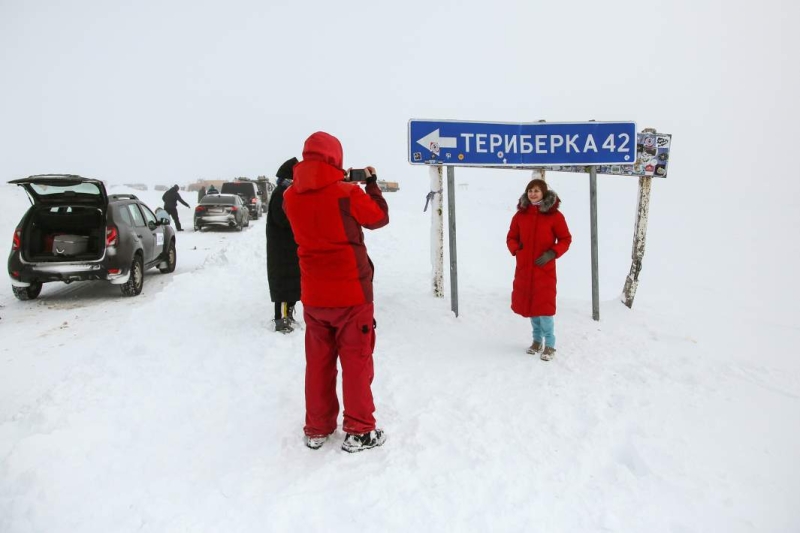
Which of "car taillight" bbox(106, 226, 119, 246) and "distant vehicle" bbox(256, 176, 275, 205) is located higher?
"distant vehicle" bbox(256, 176, 275, 205)

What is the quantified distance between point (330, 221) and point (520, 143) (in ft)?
12.3

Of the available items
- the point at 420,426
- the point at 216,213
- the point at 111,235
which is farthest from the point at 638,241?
the point at 216,213

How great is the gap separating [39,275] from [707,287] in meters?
12.1

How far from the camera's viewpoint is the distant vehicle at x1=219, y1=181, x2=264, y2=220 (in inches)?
921

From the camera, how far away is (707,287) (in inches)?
381

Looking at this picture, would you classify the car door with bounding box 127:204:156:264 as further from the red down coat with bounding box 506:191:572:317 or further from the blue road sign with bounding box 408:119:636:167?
the red down coat with bounding box 506:191:572:317

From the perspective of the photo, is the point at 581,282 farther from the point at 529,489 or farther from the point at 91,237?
the point at 91,237

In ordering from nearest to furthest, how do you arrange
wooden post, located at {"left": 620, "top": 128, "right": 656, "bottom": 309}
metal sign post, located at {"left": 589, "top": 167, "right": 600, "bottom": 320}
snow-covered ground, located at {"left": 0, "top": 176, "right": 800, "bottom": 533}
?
snow-covered ground, located at {"left": 0, "top": 176, "right": 800, "bottom": 533}, metal sign post, located at {"left": 589, "top": 167, "right": 600, "bottom": 320}, wooden post, located at {"left": 620, "top": 128, "right": 656, "bottom": 309}

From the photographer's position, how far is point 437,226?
667 cm

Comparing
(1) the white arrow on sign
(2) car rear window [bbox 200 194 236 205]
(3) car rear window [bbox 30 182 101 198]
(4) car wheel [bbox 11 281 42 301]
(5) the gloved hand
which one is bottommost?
(4) car wheel [bbox 11 281 42 301]

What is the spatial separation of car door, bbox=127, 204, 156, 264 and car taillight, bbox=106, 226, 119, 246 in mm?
Answer: 706

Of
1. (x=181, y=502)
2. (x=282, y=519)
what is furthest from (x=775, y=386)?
(x=181, y=502)

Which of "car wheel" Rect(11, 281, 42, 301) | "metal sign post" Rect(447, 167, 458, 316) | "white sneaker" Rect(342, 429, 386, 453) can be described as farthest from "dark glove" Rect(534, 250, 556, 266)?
"car wheel" Rect(11, 281, 42, 301)

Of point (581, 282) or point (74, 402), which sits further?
point (581, 282)
